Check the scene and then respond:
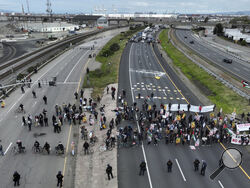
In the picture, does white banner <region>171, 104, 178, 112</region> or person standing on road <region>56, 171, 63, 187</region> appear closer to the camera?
person standing on road <region>56, 171, 63, 187</region>

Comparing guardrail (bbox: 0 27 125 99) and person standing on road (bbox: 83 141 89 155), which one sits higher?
guardrail (bbox: 0 27 125 99)

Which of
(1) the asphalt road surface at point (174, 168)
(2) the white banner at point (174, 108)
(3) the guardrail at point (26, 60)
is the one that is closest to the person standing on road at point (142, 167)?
(1) the asphalt road surface at point (174, 168)

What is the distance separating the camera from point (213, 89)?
43.4m

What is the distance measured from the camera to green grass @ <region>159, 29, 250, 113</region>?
35500 mm

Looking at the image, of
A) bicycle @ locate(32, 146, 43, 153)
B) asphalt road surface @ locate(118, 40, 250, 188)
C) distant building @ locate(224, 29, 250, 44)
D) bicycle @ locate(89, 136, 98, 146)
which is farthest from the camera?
distant building @ locate(224, 29, 250, 44)

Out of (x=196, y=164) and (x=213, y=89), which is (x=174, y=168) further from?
(x=213, y=89)

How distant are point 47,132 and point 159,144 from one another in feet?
44.6

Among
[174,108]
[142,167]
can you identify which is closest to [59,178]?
[142,167]

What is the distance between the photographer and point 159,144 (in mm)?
24812

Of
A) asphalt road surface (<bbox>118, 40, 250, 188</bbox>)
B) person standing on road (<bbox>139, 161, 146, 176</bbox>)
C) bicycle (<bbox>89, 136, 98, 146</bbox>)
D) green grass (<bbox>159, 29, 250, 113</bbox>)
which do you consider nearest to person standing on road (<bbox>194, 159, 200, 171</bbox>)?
asphalt road surface (<bbox>118, 40, 250, 188</bbox>)

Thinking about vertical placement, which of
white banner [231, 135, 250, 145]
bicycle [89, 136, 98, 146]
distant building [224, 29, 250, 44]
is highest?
distant building [224, 29, 250, 44]

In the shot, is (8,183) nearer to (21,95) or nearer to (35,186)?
(35,186)

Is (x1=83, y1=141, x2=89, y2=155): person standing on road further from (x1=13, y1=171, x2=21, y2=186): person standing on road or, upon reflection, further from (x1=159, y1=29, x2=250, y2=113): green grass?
(x1=159, y1=29, x2=250, y2=113): green grass

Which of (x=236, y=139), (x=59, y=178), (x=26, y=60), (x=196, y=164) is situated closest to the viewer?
(x=59, y=178)
